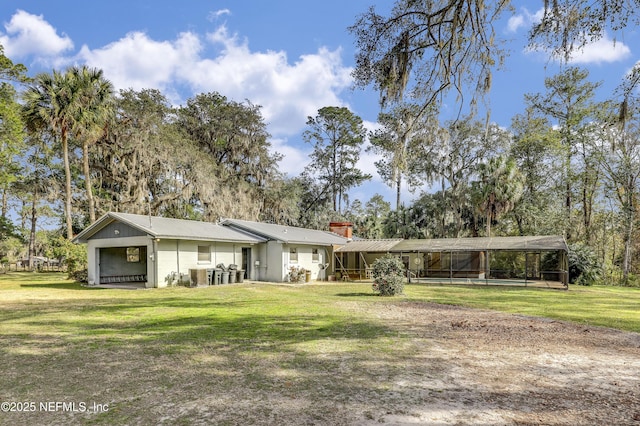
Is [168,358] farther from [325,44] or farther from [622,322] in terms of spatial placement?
[622,322]

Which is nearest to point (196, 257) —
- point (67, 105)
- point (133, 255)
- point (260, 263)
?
point (260, 263)

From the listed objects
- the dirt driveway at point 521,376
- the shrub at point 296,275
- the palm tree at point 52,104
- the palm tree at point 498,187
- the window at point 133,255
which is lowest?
the shrub at point 296,275

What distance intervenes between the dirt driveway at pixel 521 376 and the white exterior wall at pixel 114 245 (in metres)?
12.4

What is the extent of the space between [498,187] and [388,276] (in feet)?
55.8

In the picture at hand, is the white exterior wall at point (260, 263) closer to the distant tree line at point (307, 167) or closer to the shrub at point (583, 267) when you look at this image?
the distant tree line at point (307, 167)

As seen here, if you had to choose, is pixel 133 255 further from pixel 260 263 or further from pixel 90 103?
pixel 90 103

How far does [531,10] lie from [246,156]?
3009cm

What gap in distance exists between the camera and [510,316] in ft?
33.5

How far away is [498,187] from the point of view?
2772cm

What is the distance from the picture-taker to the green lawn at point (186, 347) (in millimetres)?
4363

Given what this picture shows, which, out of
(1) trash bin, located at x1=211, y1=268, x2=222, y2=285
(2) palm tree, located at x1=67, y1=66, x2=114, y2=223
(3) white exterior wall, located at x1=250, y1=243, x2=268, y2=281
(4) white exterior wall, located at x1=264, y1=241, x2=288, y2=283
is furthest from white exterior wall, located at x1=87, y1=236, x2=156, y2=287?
(4) white exterior wall, located at x1=264, y1=241, x2=288, y2=283

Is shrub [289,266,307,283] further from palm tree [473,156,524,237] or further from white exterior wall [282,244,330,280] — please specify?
palm tree [473,156,524,237]

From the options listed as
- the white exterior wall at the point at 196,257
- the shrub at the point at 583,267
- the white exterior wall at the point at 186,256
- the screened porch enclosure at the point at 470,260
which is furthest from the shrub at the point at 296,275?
the shrub at the point at 583,267

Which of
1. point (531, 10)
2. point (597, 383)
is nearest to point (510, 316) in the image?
point (597, 383)
